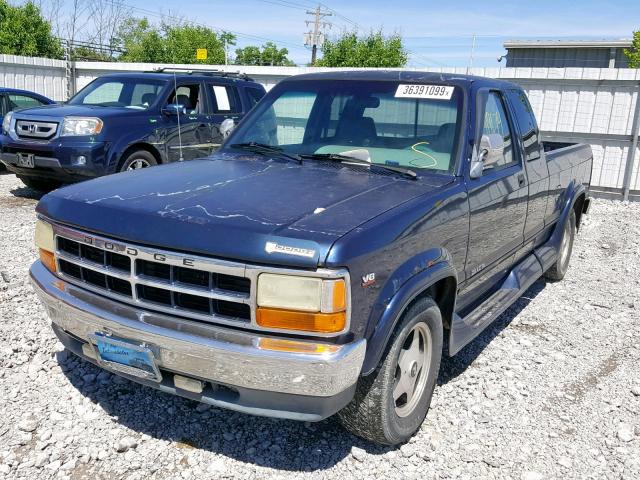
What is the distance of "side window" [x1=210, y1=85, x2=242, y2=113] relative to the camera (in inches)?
363

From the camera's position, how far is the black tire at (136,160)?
8.14m

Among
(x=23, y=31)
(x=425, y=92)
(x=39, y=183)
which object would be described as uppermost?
(x=23, y=31)

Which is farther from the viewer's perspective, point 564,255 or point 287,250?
point 564,255

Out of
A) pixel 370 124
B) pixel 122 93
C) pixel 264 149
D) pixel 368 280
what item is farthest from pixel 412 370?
pixel 122 93

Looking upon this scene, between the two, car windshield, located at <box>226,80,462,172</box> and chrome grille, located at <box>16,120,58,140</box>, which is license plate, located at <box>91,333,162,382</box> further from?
chrome grille, located at <box>16,120,58,140</box>

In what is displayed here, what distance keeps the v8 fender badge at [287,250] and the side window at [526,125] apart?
2.81m

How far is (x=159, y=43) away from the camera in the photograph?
37281 mm

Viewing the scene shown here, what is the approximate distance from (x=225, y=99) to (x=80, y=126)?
2380 mm

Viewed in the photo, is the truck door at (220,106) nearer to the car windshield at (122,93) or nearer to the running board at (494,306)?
the car windshield at (122,93)

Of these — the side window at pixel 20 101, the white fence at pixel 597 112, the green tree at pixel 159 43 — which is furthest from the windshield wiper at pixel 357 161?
the green tree at pixel 159 43

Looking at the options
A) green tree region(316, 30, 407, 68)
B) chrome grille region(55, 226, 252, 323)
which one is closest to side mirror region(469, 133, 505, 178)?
chrome grille region(55, 226, 252, 323)

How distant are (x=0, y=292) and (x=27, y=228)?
2.32 m

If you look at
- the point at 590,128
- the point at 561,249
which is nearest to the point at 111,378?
the point at 561,249

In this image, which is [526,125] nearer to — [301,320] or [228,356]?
[301,320]
